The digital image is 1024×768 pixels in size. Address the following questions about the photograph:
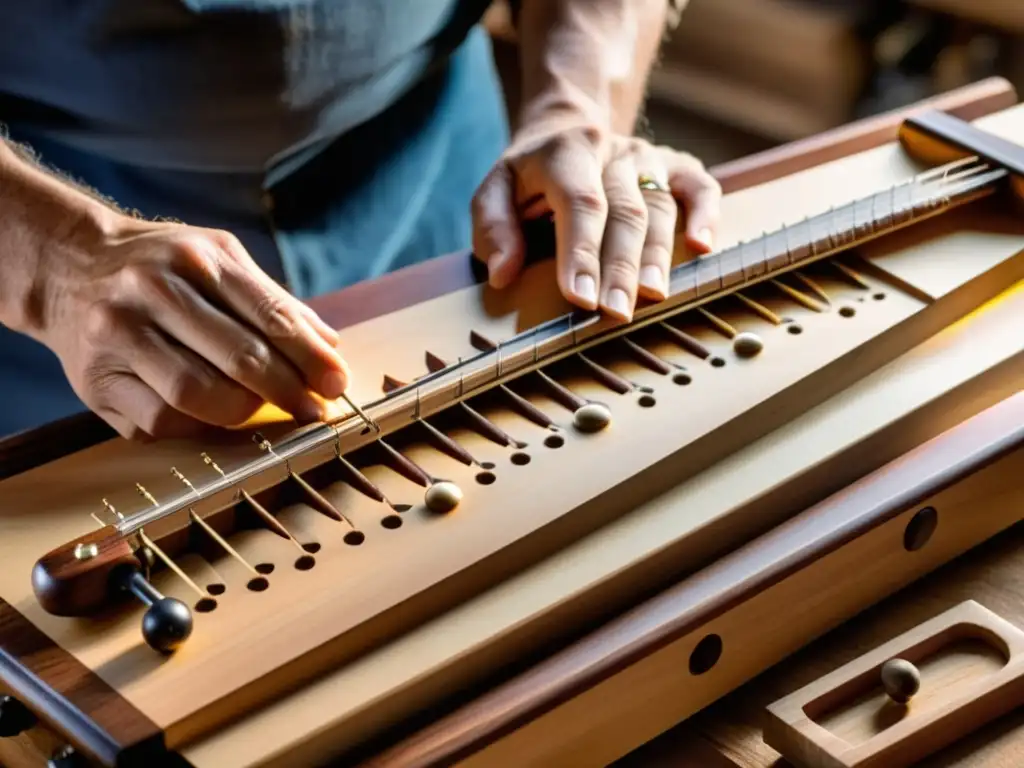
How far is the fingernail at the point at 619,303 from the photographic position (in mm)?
1003

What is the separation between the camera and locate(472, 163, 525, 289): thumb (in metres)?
1.09

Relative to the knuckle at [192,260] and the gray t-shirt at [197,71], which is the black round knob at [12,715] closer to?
the knuckle at [192,260]

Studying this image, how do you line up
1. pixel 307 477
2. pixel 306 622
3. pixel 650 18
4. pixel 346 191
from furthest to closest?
pixel 650 18
pixel 346 191
pixel 307 477
pixel 306 622

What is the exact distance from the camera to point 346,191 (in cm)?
140

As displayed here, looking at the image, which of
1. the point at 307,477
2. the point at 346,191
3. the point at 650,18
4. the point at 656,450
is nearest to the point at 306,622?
the point at 307,477

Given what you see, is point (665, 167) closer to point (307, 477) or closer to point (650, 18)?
point (650, 18)

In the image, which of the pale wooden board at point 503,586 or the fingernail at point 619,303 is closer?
the pale wooden board at point 503,586

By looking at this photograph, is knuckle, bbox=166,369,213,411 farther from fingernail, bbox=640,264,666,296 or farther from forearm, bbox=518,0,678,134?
forearm, bbox=518,0,678,134

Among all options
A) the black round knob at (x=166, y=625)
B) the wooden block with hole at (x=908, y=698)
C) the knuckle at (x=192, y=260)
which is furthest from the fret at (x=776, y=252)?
the black round knob at (x=166, y=625)

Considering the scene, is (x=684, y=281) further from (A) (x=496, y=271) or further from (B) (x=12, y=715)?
(B) (x=12, y=715)

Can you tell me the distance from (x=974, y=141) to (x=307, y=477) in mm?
744

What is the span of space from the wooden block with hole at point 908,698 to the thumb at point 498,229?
434 mm

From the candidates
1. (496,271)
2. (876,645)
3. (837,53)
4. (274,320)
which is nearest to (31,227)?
(274,320)

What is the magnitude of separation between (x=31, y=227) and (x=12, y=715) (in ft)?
1.34
